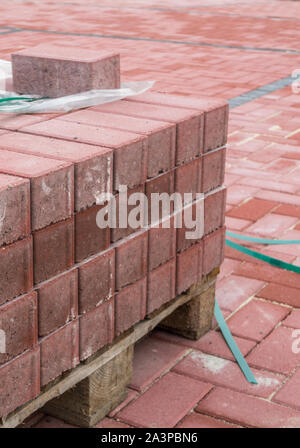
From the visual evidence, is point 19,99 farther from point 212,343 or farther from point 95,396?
point 212,343

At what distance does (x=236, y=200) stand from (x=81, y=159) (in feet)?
10.4

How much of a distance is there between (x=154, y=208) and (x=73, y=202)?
A: 1.78ft

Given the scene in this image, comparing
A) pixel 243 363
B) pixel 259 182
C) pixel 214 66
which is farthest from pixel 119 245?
pixel 214 66

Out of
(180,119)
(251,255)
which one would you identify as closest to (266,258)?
(251,255)

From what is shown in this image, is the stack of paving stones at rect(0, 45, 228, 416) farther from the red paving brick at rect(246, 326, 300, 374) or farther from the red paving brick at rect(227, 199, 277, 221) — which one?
the red paving brick at rect(227, 199, 277, 221)

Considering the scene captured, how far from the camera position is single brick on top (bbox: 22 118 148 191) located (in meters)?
2.68

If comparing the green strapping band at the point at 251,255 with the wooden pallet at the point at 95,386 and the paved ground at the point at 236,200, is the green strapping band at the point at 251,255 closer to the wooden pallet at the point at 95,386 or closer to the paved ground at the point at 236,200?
the paved ground at the point at 236,200

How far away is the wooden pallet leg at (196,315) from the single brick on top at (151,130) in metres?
0.76

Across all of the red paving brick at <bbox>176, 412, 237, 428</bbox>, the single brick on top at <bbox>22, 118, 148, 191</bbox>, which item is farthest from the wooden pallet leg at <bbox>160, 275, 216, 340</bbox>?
the single brick on top at <bbox>22, 118, 148, 191</bbox>

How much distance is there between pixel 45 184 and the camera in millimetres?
2348

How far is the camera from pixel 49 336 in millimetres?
2545

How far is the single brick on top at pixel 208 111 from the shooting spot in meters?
3.21

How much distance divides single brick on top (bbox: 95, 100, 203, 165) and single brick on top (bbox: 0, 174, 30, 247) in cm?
90

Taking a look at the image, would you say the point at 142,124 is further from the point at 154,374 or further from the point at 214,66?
the point at 214,66
